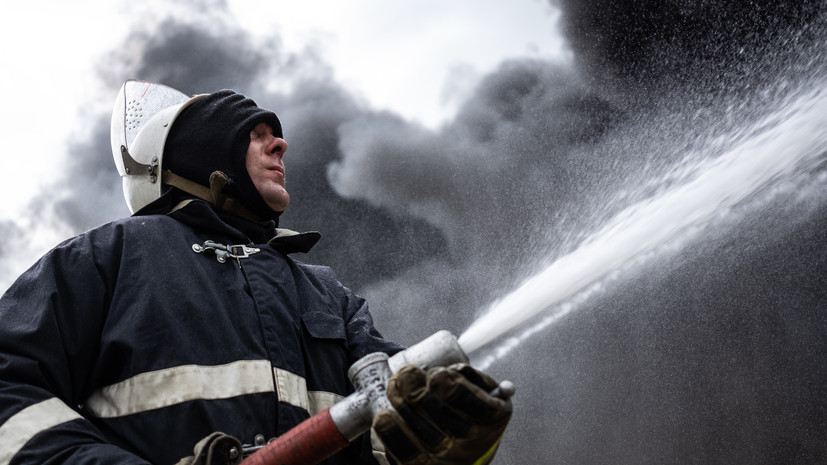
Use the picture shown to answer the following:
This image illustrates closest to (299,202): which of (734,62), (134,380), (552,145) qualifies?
(552,145)

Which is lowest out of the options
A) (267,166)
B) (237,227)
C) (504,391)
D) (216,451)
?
(504,391)

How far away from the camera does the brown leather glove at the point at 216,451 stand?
1744 mm

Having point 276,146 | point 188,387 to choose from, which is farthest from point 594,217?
point 188,387

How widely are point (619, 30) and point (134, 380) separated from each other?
5.93 metres

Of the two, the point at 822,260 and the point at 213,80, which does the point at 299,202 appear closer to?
the point at 213,80

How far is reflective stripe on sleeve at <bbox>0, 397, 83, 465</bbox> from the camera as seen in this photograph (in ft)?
5.49

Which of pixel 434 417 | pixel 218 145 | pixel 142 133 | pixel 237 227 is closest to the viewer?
pixel 434 417

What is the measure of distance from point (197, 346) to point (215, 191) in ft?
2.83

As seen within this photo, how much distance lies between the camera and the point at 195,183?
9.46 ft

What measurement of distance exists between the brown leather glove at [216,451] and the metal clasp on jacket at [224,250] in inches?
30.5

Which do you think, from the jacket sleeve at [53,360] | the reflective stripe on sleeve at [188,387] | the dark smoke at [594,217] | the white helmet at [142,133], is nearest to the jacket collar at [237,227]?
the white helmet at [142,133]

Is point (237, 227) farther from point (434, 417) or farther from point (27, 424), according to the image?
point (434, 417)

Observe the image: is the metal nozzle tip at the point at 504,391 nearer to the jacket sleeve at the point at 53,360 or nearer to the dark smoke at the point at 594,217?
the jacket sleeve at the point at 53,360

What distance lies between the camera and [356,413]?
165 cm
